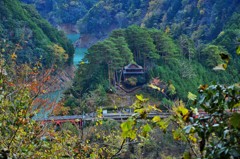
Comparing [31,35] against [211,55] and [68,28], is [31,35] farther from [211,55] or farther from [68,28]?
[68,28]

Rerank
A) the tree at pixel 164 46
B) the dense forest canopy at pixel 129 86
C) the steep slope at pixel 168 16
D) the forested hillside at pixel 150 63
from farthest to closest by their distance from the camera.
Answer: the steep slope at pixel 168 16 → the tree at pixel 164 46 → the forested hillside at pixel 150 63 → the dense forest canopy at pixel 129 86

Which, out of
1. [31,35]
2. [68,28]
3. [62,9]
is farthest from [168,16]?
[62,9]

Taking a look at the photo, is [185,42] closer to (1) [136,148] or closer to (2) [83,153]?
(1) [136,148]

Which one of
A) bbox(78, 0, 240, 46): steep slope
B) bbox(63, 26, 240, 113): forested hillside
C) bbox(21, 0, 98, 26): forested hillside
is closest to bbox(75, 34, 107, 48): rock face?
bbox(78, 0, 240, 46): steep slope

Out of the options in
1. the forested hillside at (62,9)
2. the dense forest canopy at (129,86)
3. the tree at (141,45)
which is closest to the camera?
the dense forest canopy at (129,86)

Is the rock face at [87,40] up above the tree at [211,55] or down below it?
above

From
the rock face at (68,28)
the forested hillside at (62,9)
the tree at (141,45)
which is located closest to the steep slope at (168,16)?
the rock face at (68,28)

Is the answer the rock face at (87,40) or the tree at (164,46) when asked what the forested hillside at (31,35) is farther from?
the rock face at (87,40)

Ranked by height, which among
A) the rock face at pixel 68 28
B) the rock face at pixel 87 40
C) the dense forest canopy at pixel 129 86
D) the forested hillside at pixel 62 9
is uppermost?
the forested hillside at pixel 62 9

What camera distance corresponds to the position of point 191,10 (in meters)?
30.3

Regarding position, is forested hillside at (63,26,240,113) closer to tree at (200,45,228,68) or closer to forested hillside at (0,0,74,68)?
tree at (200,45,228,68)

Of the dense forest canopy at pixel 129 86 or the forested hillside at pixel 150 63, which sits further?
the forested hillside at pixel 150 63

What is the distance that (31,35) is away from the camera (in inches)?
890

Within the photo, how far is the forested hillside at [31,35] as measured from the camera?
21062 millimetres
